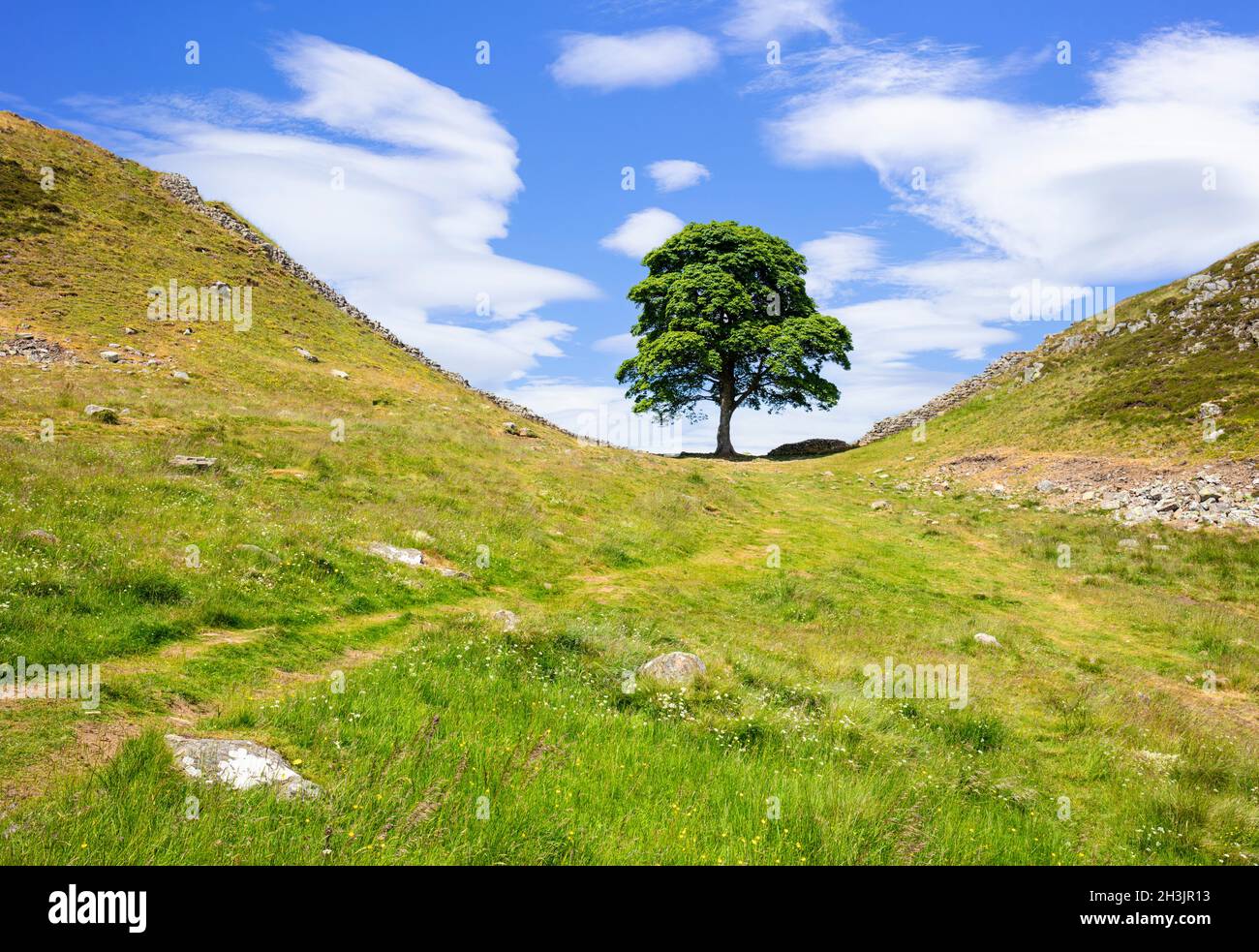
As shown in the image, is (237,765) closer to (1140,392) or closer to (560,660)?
(560,660)

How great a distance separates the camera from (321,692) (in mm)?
7469

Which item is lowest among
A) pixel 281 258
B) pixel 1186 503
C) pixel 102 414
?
pixel 1186 503

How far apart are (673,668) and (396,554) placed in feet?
25.9

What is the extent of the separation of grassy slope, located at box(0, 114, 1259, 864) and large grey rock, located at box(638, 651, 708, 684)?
34 cm

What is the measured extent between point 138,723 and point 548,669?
16.0 ft

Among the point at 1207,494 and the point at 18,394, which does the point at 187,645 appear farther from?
the point at 1207,494

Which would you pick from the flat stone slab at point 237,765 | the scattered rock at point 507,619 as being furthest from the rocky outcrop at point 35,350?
the flat stone slab at point 237,765

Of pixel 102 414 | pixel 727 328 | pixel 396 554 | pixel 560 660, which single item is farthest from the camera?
pixel 727 328

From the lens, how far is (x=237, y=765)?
5438 mm

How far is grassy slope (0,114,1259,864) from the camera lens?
5320mm

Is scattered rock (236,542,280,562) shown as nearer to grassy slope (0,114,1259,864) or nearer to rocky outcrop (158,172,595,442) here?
grassy slope (0,114,1259,864)

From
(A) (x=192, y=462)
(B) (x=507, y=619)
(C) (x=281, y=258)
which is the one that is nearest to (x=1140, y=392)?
(B) (x=507, y=619)

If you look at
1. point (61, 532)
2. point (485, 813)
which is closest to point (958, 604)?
point (485, 813)

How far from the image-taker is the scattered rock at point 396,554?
1430cm
